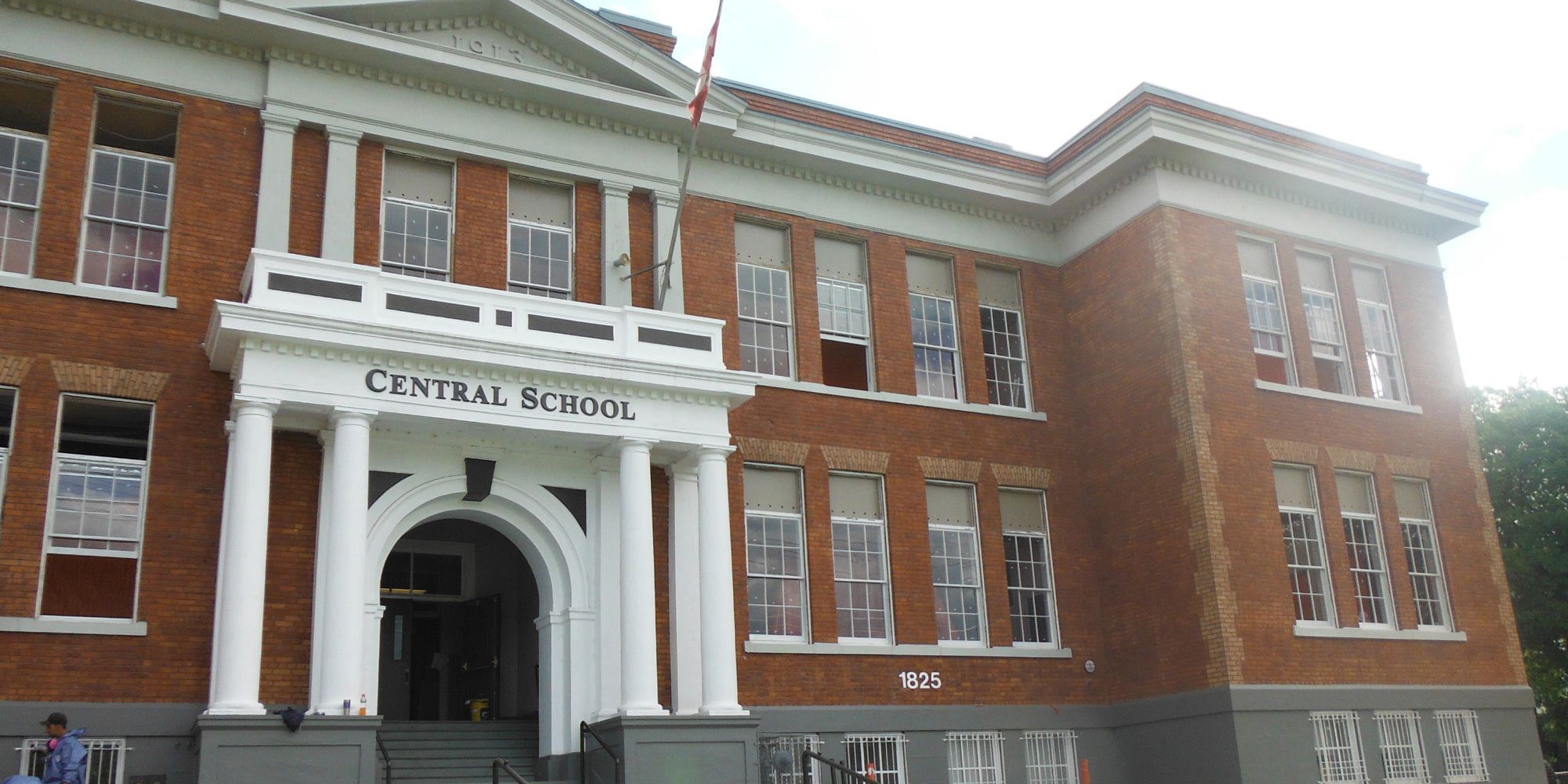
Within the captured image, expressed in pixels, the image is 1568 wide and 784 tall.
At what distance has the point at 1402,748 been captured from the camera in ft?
70.1

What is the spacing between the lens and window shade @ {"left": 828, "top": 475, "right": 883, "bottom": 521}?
21172mm

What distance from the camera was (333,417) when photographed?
16031 millimetres

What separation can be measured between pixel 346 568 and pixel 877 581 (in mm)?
8487

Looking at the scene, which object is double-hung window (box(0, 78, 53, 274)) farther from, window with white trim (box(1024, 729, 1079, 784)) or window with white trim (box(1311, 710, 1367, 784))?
window with white trim (box(1311, 710, 1367, 784))

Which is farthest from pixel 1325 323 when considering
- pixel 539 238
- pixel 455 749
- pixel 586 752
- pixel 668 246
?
pixel 455 749

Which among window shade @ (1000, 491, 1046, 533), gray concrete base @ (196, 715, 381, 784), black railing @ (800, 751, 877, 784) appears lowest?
black railing @ (800, 751, 877, 784)

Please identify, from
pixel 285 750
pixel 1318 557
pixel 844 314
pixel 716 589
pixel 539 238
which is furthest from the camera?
pixel 844 314

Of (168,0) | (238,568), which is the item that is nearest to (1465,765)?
(238,568)

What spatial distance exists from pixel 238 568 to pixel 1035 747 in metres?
12.2

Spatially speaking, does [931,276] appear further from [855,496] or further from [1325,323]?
[1325,323]

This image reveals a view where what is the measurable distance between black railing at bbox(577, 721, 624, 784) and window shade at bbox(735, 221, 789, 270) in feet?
26.2

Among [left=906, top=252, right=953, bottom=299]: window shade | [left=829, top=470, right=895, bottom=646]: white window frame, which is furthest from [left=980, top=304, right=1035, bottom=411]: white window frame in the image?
[left=829, top=470, right=895, bottom=646]: white window frame

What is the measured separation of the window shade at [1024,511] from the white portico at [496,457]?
6.13 m

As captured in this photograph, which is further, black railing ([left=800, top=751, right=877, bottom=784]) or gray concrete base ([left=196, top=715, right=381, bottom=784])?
black railing ([left=800, top=751, right=877, bottom=784])
